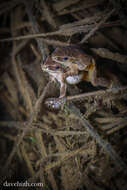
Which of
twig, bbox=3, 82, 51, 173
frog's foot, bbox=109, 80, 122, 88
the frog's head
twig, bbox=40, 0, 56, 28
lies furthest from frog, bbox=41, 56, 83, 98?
twig, bbox=40, 0, 56, 28

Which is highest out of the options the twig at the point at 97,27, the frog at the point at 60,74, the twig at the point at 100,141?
the twig at the point at 97,27

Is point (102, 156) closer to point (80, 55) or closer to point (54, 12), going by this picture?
point (80, 55)

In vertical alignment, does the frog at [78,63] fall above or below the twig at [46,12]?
below

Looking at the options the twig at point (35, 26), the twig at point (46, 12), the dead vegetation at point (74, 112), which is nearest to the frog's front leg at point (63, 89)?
the dead vegetation at point (74, 112)

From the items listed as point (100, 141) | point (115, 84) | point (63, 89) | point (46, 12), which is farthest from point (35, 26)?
point (100, 141)

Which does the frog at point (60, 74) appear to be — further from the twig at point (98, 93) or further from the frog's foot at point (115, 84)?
the frog's foot at point (115, 84)
